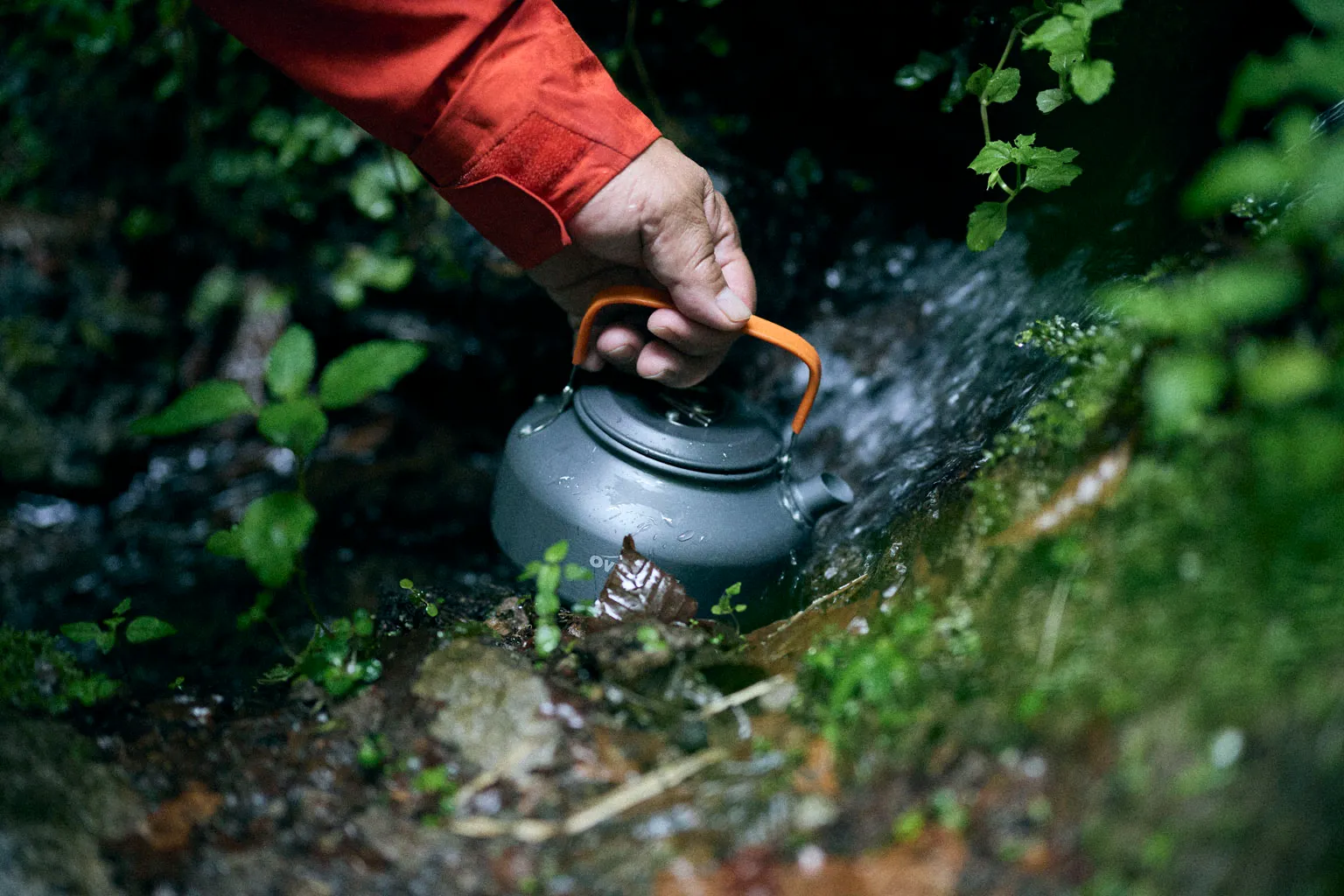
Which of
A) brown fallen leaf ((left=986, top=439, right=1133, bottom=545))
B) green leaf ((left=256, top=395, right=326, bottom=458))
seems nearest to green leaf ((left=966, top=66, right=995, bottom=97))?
brown fallen leaf ((left=986, top=439, right=1133, bottom=545))

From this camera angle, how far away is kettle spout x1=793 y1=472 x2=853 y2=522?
179 centimetres

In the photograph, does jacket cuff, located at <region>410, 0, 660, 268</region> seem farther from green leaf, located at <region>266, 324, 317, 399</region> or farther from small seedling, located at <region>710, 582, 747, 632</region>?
small seedling, located at <region>710, 582, 747, 632</region>

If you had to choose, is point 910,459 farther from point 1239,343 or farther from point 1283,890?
point 1283,890

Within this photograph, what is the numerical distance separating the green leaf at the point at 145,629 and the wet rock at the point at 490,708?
527 millimetres

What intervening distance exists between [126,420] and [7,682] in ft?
7.33

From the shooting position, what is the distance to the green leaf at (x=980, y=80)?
164 cm

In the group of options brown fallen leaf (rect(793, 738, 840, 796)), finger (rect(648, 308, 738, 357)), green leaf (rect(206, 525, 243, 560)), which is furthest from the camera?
finger (rect(648, 308, 738, 357))

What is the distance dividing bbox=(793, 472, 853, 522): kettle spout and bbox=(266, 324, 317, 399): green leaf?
1018mm

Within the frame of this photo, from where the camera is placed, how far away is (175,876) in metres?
1.06

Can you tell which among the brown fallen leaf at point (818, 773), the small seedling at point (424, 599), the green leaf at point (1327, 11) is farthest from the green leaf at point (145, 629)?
the green leaf at point (1327, 11)

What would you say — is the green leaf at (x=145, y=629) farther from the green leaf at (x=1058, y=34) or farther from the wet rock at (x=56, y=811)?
the green leaf at (x=1058, y=34)

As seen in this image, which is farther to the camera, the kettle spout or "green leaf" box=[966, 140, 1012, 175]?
the kettle spout

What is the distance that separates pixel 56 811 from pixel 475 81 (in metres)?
1.39

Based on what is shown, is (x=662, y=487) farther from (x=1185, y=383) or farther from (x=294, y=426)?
(x=1185, y=383)
